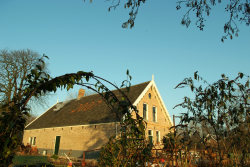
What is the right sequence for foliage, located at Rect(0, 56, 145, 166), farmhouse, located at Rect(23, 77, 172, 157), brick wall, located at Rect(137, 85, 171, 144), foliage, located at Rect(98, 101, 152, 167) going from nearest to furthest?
1. foliage, located at Rect(0, 56, 145, 166)
2. foliage, located at Rect(98, 101, 152, 167)
3. farmhouse, located at Rect(23, 77, 172, 157)
4. brick wall, located at Rect(137, 85, 171, 144)

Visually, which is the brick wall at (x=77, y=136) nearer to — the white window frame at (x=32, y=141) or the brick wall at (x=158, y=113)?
the white window frame at (x=32, y=141)

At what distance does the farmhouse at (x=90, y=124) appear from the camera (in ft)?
62.5

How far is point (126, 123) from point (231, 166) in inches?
126

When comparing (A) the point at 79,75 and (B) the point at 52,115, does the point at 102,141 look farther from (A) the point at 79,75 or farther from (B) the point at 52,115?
(A) the point at 79,75

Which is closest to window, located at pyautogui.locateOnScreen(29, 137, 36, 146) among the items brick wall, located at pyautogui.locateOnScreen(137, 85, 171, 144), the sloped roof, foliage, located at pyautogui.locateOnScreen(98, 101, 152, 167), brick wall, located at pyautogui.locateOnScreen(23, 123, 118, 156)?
brick wall, located at pyautogui.locateOnScreen(23, 123, 118, 156)

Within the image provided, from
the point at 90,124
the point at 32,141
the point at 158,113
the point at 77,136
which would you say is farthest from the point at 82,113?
the point at 32,141

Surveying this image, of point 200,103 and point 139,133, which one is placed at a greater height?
point 200,103

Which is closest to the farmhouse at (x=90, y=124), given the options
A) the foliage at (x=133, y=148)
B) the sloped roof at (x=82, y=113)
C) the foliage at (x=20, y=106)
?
the sloped roof at (x=82, y=113)

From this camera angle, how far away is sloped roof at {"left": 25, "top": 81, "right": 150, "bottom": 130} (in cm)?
2014

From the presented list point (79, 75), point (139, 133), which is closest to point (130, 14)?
point (79, 75)

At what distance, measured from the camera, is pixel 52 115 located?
28016mm

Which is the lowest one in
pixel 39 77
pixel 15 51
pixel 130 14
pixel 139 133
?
pixel 139 133

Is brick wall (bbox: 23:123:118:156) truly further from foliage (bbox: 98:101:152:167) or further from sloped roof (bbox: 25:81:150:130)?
foliage (bbox: 98:101:152:167)

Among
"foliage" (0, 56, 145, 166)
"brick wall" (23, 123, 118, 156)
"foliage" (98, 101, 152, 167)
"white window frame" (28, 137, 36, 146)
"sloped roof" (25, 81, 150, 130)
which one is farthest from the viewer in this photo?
"white window frame" (28, 137, 36, 146)
